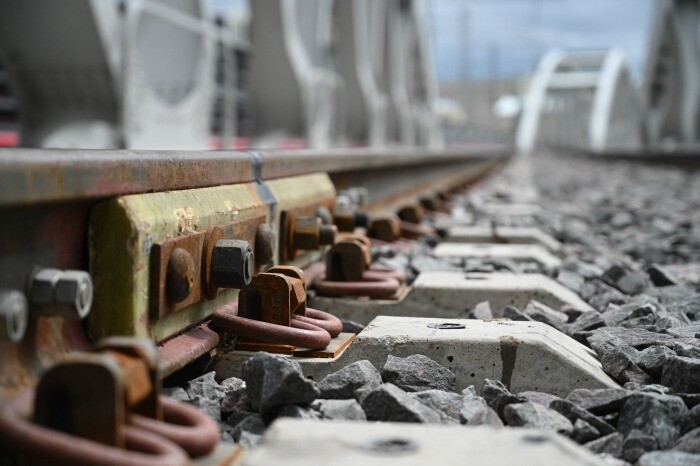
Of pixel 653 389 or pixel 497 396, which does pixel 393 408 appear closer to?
pixel 497 396

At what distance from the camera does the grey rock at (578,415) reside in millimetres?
1423

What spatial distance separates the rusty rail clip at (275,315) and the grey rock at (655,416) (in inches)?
23.9

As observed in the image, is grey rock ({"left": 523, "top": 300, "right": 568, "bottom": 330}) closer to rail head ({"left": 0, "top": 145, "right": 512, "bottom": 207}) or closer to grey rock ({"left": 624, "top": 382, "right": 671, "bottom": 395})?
grey rock ({"left": 624, "top": 382, "right": 671, "bottom": 395})

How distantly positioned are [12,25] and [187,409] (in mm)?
4424

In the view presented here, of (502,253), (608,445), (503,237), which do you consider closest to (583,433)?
(608,445)

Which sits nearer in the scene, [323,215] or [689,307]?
[689,307]

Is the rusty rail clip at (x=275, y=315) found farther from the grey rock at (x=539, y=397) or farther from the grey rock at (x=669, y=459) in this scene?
the grey rock at (x=669, y=459)

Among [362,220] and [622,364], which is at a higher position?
[362,220]

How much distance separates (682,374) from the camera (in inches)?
63.1

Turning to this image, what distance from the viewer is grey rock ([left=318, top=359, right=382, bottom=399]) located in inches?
60.3

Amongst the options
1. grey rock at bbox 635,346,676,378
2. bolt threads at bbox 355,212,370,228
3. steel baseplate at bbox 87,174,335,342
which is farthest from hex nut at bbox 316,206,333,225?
grey rock at bbox 635,346,676,378

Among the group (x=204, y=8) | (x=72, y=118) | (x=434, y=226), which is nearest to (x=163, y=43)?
(x=204, y=8)

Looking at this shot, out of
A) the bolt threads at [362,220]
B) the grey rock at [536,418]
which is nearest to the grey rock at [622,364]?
the grey rock at [536,418]

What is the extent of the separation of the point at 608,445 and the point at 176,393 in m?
0.74
